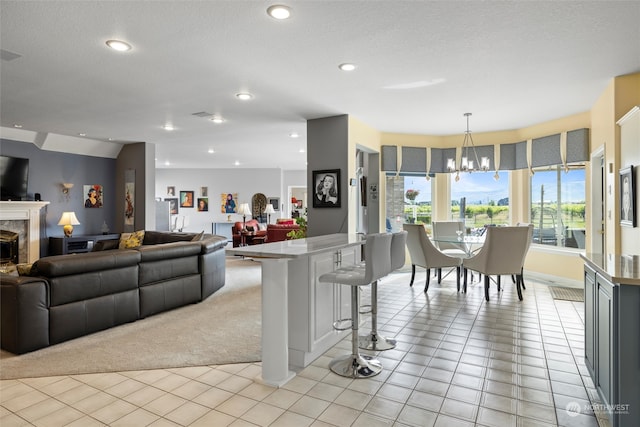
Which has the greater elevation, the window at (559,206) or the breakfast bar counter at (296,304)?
the window at (559,206)

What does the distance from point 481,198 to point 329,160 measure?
3.57 metres

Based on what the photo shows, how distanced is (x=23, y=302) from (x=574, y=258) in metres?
7.07

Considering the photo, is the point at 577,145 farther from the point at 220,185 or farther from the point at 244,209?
the point at 220,185

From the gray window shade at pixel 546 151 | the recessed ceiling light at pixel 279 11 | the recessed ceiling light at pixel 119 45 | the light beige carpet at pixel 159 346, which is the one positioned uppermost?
the recessed ceiling light at pixel 119 45

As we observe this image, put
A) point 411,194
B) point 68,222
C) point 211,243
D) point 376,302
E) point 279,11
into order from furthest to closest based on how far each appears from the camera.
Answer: point 411,194 → point 68,222 → point 211,243 → point 376,302 → point 279,11

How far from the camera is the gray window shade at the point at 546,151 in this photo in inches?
239

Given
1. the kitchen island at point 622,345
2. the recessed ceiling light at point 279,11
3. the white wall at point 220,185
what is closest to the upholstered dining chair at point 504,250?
the kitchen island at point 622,345

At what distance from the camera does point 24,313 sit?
314cm

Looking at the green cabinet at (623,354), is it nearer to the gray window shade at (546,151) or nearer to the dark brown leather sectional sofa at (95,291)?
the dark brown leather sectional sofa at (95,291)

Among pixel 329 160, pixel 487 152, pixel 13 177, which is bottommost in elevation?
pixel 13 177

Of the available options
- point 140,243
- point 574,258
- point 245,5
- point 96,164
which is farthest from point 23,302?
point 574,258

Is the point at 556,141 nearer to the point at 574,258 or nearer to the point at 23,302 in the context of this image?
the point at 574,258

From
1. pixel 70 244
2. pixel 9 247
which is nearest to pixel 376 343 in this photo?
pixel 70 244

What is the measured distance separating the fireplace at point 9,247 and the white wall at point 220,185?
21.1 ft
